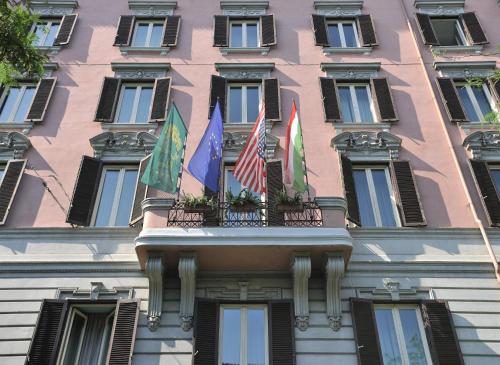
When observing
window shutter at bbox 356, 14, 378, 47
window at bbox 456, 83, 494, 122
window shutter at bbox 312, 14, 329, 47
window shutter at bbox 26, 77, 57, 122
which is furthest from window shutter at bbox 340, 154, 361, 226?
window shutter at bbox 26, 77, 57, 122

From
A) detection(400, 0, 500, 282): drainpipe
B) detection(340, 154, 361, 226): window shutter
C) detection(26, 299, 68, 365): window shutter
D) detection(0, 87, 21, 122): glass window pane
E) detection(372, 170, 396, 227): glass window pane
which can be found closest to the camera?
detection(26, 299, 68, 365): window shutter

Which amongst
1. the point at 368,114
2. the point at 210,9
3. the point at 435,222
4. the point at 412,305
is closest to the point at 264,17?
the point at 210,9

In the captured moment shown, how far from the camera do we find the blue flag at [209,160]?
36.9 ft

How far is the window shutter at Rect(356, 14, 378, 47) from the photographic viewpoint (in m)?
16.9

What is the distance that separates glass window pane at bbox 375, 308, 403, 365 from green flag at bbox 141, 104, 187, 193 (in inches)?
197

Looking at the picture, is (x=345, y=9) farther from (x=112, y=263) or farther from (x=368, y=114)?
(x=112, y=263)

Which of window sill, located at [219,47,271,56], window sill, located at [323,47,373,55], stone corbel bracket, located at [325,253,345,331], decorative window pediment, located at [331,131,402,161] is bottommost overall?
stone corbel bracket, located at [325,253,345,331]

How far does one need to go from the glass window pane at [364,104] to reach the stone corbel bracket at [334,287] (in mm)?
5623

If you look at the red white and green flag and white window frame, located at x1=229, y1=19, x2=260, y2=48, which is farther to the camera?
white window frame, located at x1=229, y1=19, x2=260, y2=48

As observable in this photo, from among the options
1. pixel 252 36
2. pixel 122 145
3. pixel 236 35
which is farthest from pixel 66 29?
pixel 252 36

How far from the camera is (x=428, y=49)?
55.0 feet

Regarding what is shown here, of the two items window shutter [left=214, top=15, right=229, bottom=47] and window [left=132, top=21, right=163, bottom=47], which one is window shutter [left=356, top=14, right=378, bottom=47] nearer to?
window shutter [left=214, top=15, right=229, bottom=47]

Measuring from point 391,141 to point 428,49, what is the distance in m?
4.69

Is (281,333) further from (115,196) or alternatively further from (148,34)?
(148,34)
